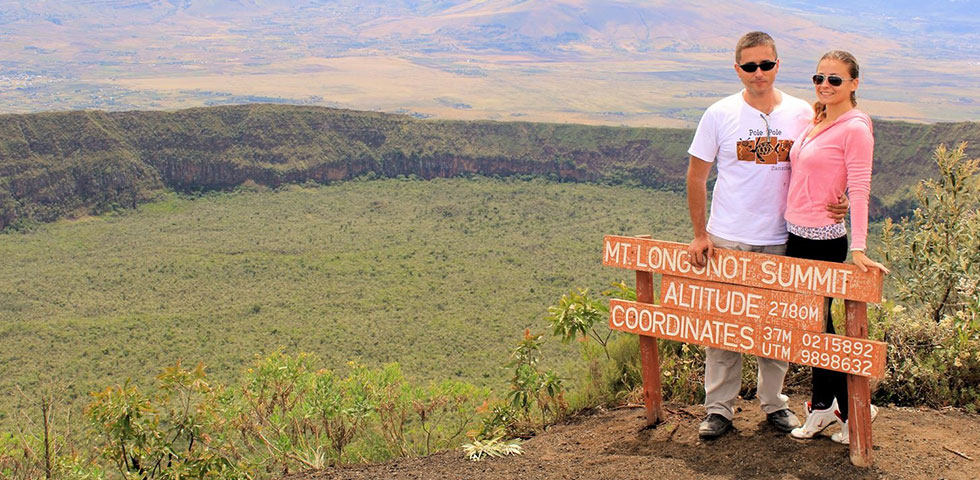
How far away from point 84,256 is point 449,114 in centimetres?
7429

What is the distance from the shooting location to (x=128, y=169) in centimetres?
4425

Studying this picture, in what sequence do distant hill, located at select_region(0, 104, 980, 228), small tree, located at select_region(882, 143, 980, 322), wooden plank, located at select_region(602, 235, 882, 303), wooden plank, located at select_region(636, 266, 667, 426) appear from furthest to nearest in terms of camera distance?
distant hill, located at select_region(0, 104, 980, 228) < small tree, located at select_region(882, 143, 980, 322) < wooden plank, located at select_region(636, 266, 667, 426) < wooden plank, located at select_region(602, 235, 882, 303)

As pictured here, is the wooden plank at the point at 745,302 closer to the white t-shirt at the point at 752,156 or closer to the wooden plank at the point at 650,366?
the wooden plank at the point at 650,366

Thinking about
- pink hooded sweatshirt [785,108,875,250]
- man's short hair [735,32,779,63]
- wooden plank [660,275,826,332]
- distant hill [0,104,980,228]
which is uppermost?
man's short hair [735,32,779,63]

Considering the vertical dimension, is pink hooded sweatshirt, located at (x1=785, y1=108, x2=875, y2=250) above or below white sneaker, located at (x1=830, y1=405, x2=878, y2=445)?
above

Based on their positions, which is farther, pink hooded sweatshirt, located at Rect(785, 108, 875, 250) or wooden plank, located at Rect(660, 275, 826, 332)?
wooden plank, located at Rect(660, 275, 826, 332)

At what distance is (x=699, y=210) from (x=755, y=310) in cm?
80

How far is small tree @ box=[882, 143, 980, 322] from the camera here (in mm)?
7871

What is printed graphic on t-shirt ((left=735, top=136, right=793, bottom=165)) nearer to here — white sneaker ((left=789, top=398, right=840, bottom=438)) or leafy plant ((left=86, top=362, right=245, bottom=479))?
white sneaker ((left=789, top=398, right=840, bottom=438))

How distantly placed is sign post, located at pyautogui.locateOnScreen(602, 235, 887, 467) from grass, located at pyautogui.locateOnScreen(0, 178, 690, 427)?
1219cm

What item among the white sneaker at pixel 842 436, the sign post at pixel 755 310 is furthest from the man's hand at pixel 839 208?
the white sneaker at pixel 842 436

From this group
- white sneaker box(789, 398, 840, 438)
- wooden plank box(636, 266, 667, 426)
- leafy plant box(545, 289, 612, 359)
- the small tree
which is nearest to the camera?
white sneaker box(789, 398, 840, 438)

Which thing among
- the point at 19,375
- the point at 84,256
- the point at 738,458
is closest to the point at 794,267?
the point at 738,458

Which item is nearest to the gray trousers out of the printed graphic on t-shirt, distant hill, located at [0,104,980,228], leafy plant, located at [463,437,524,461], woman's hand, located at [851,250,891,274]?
the printed graphic on t-shirt
